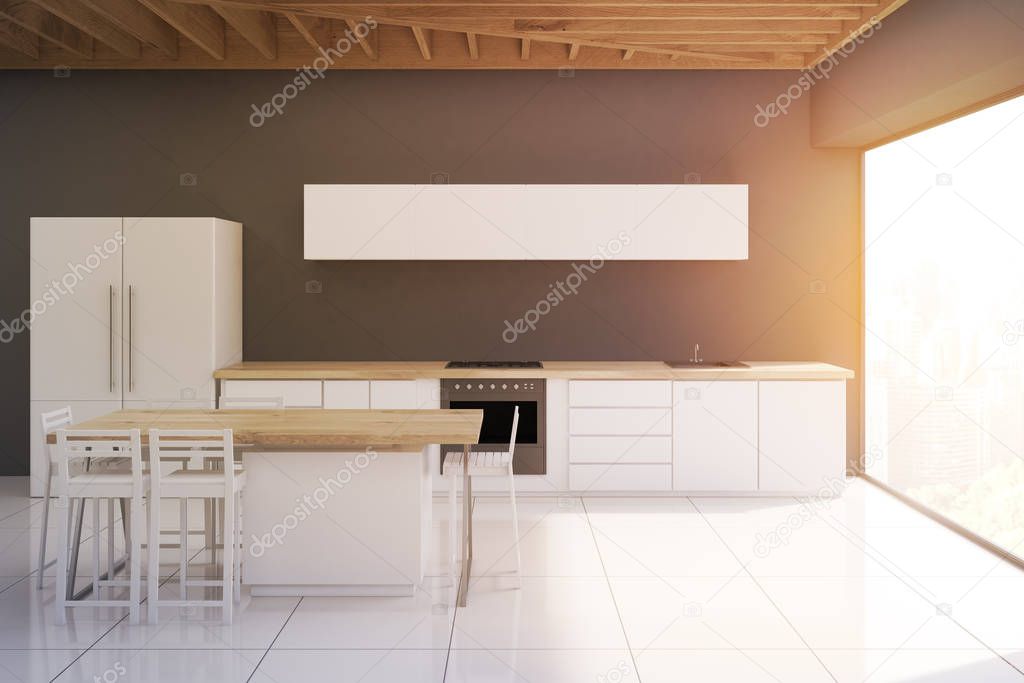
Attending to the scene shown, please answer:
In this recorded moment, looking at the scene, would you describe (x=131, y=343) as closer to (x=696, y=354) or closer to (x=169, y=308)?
(x=169, y=308)

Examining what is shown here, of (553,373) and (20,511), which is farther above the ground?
(553,373)

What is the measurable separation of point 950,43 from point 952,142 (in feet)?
2.89

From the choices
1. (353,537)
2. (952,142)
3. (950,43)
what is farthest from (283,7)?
(952,142)

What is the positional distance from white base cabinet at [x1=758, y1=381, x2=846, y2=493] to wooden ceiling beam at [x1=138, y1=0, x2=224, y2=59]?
4.10 meters

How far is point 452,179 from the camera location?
21.4 ft

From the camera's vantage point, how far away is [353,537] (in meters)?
4.04

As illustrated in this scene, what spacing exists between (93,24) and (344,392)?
2678mm

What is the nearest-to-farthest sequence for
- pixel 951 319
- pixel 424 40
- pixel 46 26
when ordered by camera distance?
pixel 951 319 → pixel 46 26 → pixel 424 40

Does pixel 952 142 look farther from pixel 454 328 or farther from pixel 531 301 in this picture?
pixel 454 328

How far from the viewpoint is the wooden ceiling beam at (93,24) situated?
16.8ft

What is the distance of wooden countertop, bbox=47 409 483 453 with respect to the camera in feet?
12.5

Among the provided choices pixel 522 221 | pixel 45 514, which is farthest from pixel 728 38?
pixel 45 514

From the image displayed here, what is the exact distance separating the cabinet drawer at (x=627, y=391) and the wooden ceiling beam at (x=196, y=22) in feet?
10.3

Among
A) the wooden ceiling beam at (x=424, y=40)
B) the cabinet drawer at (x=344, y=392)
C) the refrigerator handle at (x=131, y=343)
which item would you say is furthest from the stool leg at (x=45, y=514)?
the wooden ceiling beam at (x=424, y=40)
